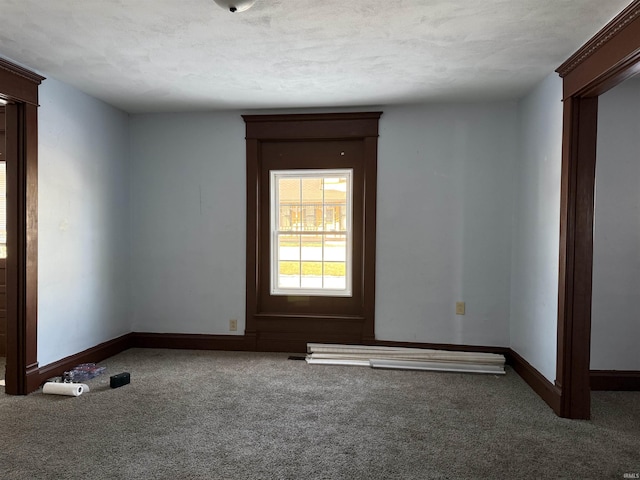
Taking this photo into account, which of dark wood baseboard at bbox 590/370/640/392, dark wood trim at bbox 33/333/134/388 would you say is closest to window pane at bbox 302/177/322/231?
dark wood trim at bbox 33/333/134/388

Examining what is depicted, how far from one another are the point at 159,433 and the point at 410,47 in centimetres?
304

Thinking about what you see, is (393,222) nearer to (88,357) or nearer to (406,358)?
(406,358)

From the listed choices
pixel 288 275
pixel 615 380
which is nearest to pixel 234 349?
pixel 288 275

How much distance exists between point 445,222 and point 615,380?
197cm

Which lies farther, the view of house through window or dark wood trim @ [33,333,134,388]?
the view of house through window

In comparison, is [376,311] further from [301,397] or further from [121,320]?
[121,320]

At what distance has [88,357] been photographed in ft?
14.4

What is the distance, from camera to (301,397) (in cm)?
363

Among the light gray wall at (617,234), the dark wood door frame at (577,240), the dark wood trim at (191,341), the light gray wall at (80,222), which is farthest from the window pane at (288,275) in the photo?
the light gray wall at (617,234)

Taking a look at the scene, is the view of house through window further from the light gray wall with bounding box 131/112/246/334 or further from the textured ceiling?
the textured ceiling

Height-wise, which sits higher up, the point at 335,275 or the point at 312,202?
the point at 312,202

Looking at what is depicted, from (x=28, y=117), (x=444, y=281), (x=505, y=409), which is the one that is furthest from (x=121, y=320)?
(x=505, y=409)

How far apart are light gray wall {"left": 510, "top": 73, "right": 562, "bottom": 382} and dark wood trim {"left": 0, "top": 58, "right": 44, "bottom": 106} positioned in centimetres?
407

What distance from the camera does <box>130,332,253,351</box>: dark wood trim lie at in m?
5.00
